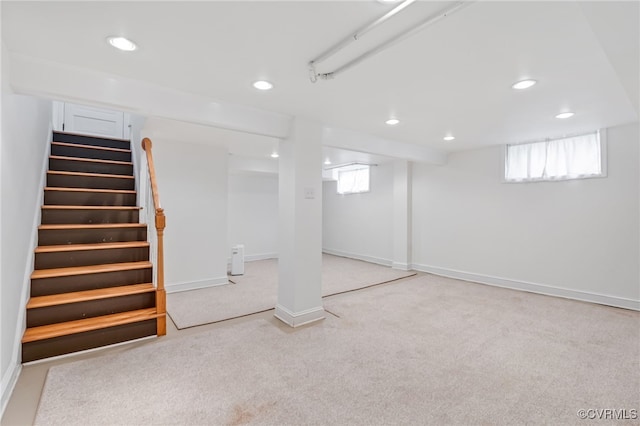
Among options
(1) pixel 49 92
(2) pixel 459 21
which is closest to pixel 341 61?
(2) pixel 459 21

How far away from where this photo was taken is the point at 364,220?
7.05 metres

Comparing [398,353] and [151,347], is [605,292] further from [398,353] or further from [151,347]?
[151,347]

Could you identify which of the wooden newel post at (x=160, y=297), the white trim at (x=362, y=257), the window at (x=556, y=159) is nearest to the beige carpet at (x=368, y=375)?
the wooden newel post at (x=160, y=297)

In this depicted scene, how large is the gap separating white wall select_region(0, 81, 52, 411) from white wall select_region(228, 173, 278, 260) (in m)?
3.74

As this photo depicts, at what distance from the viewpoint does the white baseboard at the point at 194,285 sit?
424 centimetres

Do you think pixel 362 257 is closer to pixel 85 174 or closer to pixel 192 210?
pixel 192 210

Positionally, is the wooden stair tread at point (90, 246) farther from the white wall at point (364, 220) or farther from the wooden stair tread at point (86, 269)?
the white wall at point (364, 220)

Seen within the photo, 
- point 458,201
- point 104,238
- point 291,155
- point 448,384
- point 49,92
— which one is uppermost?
point 49,92

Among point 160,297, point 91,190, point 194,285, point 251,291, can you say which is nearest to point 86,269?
point 160,297

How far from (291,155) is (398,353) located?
2145mm

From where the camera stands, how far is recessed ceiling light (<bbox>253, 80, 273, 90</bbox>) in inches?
92.6

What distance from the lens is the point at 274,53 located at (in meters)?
1.91

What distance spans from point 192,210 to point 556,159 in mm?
5279

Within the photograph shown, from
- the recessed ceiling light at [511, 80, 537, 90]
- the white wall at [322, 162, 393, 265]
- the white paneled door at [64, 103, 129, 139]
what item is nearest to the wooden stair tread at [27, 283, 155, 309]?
the white paneled door at [64, 103, 129, 139]
